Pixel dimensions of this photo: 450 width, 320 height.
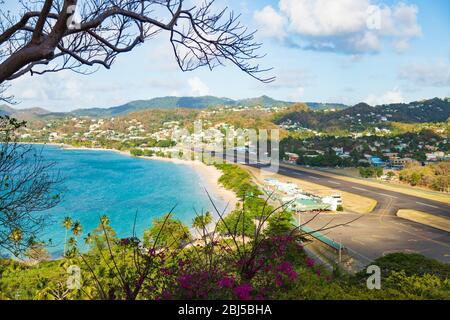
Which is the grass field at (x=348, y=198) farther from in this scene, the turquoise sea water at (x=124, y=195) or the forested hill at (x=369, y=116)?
the forested hill at (x=369, y=116)

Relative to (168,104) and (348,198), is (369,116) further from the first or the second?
(168,104)

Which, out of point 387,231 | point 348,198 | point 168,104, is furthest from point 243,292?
point 168,104

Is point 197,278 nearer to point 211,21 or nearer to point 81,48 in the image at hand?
point 211,21

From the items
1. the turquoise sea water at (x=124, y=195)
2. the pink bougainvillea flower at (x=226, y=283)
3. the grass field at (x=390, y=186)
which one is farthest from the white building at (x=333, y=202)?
the pink bougainvillea flower at (x=226, y=283)

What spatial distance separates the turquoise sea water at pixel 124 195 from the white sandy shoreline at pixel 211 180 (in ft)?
2.20

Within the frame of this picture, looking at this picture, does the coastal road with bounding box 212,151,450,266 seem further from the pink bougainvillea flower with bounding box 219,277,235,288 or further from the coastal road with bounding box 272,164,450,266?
the pink bougainvillea flower with bounding box 219,277,235,288

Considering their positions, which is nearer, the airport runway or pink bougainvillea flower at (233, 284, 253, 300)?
pink bougainvillea flower at (233, 284, 253, 300)

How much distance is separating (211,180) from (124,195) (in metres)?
9.36

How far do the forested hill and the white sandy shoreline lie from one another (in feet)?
111

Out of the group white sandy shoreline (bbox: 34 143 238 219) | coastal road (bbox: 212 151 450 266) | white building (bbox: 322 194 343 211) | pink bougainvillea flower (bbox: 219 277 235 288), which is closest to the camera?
pink bougainvillea flower (bbox: 219 277 235 288)

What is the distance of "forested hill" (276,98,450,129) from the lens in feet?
265

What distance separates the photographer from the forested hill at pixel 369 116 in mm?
80812

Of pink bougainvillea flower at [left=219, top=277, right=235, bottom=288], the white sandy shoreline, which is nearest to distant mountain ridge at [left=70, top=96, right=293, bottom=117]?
the white sandy shoreline

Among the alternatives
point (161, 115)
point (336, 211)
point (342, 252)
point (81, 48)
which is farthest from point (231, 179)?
point (161, 115)
